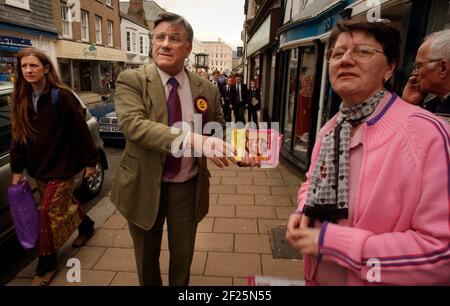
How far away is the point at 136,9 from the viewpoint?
38.6 metres

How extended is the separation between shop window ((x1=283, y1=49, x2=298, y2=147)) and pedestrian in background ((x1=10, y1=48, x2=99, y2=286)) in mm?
5178

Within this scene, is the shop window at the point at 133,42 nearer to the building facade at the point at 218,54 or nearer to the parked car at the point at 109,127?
the parked car at the point at 109,127

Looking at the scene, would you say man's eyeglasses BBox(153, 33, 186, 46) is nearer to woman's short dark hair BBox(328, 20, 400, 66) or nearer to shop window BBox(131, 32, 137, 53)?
woman's short dark hair BBox(328, 20, 400, 66)

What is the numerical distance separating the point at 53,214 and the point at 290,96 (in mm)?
5994

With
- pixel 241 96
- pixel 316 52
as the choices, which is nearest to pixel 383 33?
pixel 316 52

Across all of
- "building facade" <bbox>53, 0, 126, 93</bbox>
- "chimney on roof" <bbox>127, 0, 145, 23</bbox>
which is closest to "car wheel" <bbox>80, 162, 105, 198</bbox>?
"building facade" <bbox>53, 0, 126, 93</bbox>

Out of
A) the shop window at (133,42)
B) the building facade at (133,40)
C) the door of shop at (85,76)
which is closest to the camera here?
the door of shop at (85,76)

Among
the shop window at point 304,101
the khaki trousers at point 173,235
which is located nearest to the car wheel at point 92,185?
the khaki trousers at point 173,235

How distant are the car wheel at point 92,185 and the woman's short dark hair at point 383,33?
4.21 meters

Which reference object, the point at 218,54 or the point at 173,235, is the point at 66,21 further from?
the point at 218,54

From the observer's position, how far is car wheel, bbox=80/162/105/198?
4.82 m

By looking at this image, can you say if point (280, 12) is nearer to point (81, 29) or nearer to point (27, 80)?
point (27, 80)

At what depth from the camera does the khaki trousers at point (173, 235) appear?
2.21 metres

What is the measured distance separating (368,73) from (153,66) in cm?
135
